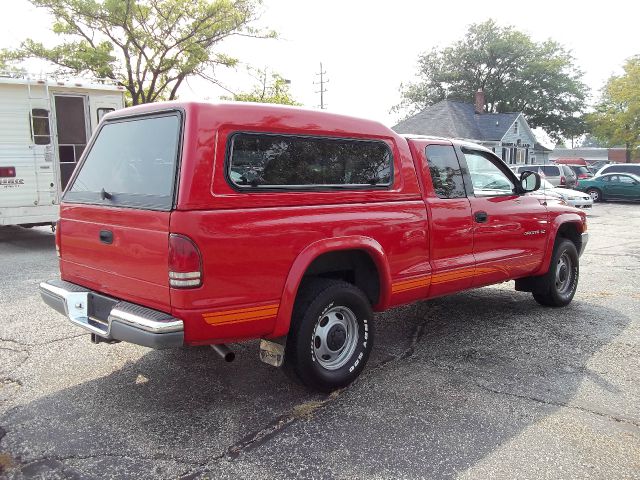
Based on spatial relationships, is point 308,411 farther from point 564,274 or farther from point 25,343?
point 564,274

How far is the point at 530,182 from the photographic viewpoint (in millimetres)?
5500

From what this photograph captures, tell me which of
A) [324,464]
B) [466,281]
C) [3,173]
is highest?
[3,173]

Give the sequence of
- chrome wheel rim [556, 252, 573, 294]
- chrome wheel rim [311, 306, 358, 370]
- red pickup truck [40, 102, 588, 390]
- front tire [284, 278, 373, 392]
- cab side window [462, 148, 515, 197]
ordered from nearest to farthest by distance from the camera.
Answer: red pickup truck [40, 102, 588, 390], front tire [284, 278, 373, 392], chrome wheel rim [311, 306, 358, 370], cab side window [462, 148, 515, 197], chrome wheel rim [556, 252, 573, 294]

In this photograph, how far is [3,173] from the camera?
948 cm

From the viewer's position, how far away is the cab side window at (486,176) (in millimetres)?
5059

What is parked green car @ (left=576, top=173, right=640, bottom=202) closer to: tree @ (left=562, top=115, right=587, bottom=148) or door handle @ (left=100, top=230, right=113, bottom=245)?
door handle @ (left=100, top=230, right=113, bottom=245)

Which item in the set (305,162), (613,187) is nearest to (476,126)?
(613,187)

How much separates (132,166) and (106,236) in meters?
0.50

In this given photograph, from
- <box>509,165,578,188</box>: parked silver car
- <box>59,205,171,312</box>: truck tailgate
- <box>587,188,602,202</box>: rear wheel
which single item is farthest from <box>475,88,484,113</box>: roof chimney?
<box>59,205,171,312</box>: truck tailgate

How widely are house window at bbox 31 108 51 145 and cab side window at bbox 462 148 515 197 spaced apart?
8.00m

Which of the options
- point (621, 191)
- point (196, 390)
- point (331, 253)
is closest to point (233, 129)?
point (331, 253)

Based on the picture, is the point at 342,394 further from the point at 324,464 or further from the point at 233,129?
the point at 233,129

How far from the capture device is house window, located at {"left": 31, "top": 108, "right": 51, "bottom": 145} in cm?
981

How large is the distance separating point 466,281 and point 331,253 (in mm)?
1607
